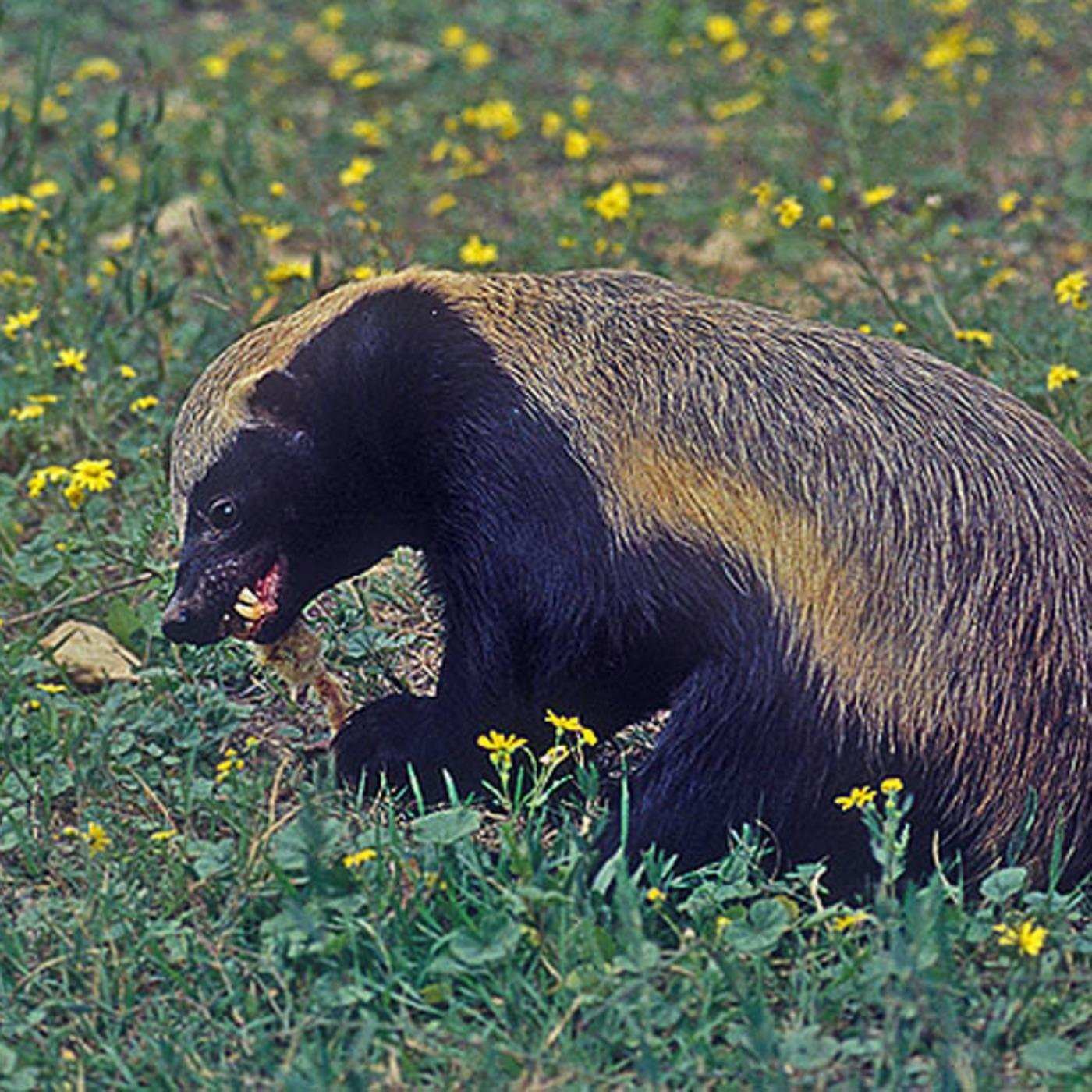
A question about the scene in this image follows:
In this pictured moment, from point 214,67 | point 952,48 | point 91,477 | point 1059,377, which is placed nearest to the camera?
point 91,477

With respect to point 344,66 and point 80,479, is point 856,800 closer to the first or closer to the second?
point 80,479

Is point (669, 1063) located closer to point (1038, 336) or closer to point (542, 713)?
point (542, 713)

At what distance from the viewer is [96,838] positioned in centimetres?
438

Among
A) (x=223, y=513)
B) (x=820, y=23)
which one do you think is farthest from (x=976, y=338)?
(x=820, y=23)

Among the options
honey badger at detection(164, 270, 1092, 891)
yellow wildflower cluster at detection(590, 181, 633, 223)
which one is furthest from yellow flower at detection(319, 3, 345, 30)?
honey badger at detection(164, 270, 1092, 891)

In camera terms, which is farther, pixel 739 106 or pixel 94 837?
pixel 739 106

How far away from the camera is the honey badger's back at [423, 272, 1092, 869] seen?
4.16 metres

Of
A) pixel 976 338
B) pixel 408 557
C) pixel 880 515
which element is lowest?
pixel 408 557

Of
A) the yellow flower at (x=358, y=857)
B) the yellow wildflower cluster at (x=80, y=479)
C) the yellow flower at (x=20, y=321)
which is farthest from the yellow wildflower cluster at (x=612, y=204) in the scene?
the yellow flower at (x=358, y=857)

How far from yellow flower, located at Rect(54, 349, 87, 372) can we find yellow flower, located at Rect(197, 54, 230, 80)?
3.04 meters

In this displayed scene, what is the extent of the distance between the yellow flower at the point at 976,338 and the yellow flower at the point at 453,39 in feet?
13.5

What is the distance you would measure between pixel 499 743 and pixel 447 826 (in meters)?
0.19

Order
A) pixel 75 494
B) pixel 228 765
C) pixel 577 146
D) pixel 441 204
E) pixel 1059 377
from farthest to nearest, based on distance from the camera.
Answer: pixel 441 204
pixel 577 146
pixel 1059 377
pixel 75 494
pixel 228 765

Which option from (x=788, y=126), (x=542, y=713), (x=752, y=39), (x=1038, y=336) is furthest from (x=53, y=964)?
(x=752, y=39)
